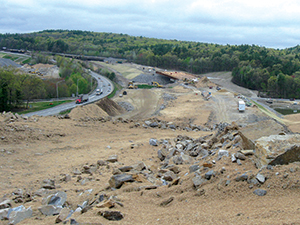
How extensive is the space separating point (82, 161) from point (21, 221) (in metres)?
8.73

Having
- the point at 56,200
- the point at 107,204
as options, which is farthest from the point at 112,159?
the point at 107,204

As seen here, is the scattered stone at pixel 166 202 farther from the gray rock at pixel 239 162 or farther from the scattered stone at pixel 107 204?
the gray rock at pixel 239 162

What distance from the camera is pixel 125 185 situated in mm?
13727

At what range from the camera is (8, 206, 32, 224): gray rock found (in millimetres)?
11023

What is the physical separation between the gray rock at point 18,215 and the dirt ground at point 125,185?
256mm

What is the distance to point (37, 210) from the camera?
11.8 metres

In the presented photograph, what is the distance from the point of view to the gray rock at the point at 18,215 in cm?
1102

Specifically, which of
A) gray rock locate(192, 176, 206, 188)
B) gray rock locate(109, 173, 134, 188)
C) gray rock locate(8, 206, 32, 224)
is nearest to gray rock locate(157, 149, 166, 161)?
gray rock locate(109, 173, 134, 188)

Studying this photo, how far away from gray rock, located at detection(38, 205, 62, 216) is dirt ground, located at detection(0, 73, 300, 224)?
204 millimetres

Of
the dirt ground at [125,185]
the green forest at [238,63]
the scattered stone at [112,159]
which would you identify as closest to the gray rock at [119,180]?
the dirt ground at [125,185]

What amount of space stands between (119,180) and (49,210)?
12.1ft

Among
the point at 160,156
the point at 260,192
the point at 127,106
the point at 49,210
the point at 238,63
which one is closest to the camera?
the point at 260,192

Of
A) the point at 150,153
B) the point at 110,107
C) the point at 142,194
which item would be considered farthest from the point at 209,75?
the point at 142,194

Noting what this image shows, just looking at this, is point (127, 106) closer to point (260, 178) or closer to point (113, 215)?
point (260, 178)
